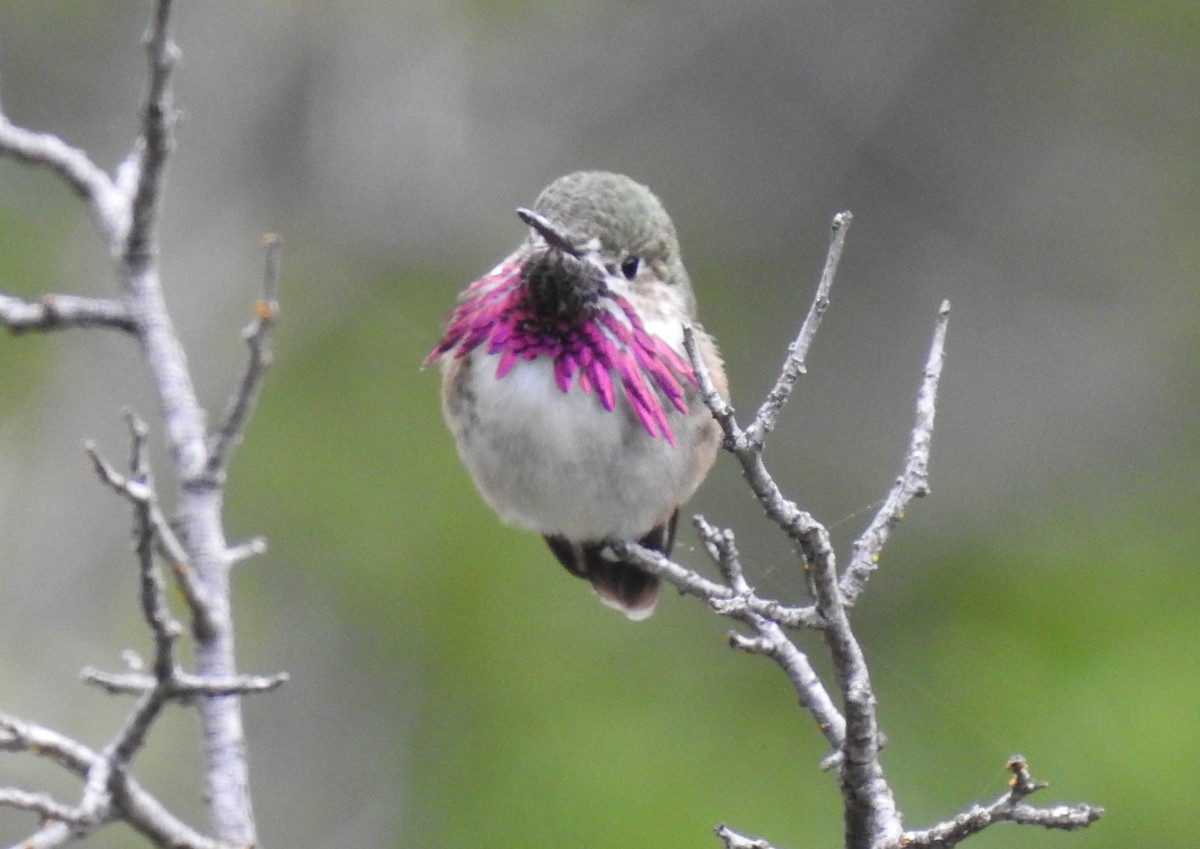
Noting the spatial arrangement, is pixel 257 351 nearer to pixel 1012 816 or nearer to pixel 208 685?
pixel 208 685

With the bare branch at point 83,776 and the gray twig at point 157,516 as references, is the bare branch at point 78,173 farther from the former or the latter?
the bare branch at point 83,776

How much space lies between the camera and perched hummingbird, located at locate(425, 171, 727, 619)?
3.86 metres

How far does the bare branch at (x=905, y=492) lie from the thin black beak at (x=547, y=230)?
0.96 metres

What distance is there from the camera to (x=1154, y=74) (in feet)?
32.8

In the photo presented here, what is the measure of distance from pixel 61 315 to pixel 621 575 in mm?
1984

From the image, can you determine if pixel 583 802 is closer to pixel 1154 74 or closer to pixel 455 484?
pixel 455 484

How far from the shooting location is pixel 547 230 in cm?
357

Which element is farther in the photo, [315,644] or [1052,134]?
[1052,134]

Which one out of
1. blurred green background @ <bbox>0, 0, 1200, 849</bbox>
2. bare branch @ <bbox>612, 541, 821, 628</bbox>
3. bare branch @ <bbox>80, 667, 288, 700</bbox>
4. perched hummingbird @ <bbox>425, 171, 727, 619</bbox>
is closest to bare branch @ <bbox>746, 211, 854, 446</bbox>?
bare branch @ <bbox>612, 541, 821, 628</bbox>

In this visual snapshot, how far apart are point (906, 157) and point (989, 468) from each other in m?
1.84

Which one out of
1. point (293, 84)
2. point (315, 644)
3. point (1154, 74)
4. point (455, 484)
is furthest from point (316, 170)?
point (1154, 74)

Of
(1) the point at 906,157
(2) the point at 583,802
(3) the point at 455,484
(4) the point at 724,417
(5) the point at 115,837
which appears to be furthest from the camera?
(1) the point at 906,157

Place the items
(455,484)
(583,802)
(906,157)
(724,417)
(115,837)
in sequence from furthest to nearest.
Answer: (906,157), (455,484), (115,837), (583,802), (724,417)

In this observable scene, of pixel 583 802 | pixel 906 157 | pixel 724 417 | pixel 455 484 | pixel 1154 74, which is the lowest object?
pixel 724 417
